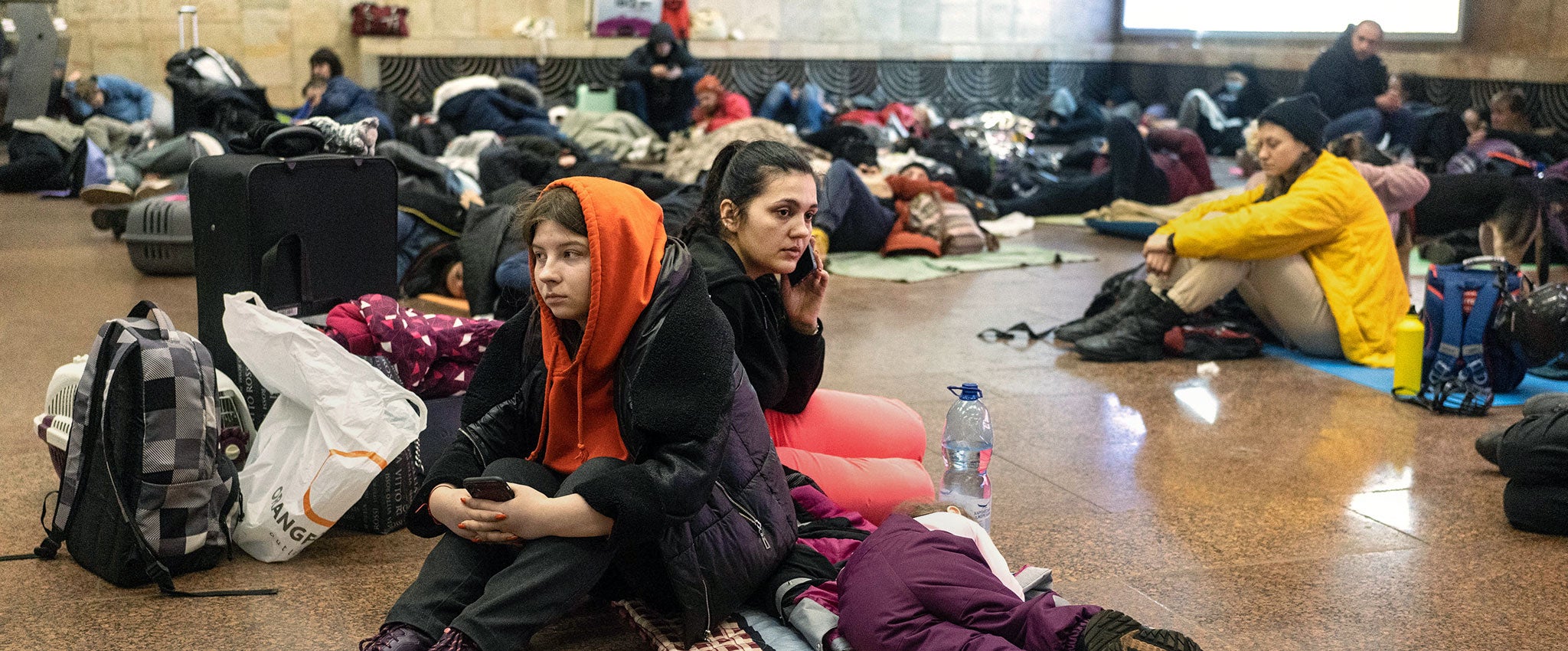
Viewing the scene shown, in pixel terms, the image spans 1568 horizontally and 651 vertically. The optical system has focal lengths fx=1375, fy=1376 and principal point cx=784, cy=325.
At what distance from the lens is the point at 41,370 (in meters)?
5.09

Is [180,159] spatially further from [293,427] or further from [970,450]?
[970,450]

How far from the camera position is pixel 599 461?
2.58 metres

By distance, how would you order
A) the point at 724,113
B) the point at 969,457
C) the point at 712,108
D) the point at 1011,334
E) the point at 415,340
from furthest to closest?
1. the point at 724,113
2. the point at 712,108
3. the point at 1011,334
4. the point at 415,340
5. the point at 969,457

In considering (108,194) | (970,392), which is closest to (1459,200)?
(970,392)

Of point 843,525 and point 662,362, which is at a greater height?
point 662,362

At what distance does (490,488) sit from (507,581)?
21 centimetres

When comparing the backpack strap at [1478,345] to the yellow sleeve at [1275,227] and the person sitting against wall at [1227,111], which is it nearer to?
the yellow sleeve at [1275,227]

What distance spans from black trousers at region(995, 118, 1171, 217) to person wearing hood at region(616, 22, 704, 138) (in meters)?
4.60

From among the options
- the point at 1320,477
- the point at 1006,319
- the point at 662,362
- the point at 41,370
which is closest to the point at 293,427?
the point at 662,362

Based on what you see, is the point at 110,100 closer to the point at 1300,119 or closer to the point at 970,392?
the point at 1300,119

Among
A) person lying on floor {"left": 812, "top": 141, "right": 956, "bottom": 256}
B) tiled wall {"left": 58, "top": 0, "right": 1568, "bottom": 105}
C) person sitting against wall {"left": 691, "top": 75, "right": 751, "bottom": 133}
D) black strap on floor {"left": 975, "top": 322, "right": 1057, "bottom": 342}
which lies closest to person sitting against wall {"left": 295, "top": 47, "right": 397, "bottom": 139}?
person sitting against wall {"left": 691, "top": 75, "right": 751, "bottom": 133}

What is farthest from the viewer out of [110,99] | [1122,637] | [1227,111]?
[1227,111]

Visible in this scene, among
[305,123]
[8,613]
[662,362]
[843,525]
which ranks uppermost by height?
[305,123]

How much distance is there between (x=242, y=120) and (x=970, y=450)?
8077mm
